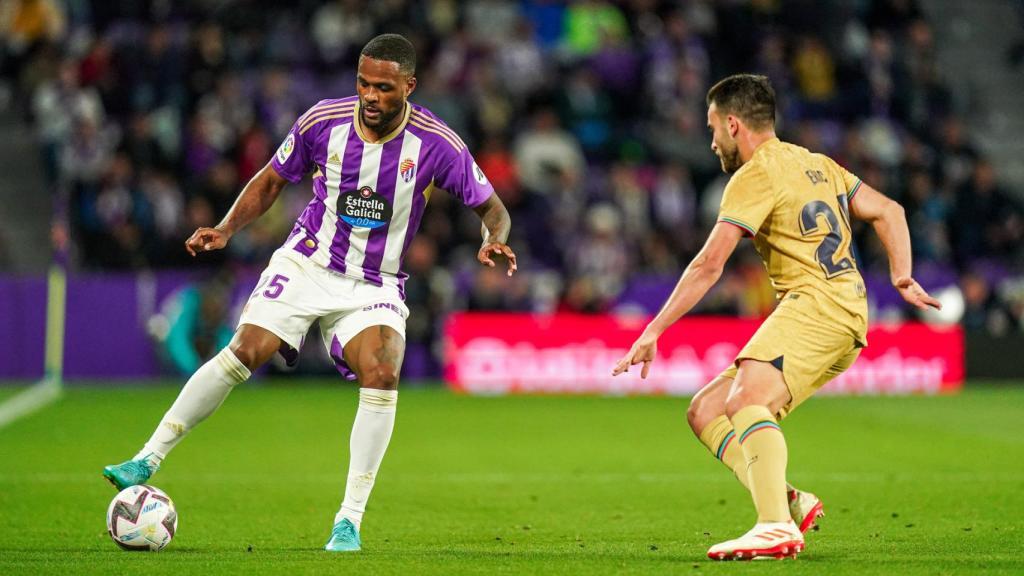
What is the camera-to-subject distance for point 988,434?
43.8 ft

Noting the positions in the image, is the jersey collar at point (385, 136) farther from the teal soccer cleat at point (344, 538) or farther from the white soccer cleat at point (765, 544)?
the white soccer cleat at point (765, 544)

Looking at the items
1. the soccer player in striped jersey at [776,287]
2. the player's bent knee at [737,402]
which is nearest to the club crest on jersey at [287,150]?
the soccer player in striped jersey at [776,287]

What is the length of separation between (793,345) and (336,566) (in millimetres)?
2114

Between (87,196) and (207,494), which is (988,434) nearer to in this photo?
(207,494)

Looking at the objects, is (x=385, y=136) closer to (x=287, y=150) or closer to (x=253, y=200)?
(x=287, y=150)

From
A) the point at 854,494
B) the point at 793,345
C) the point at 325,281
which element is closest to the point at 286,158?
the point at 325,281

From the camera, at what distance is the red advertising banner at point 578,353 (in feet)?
59.1

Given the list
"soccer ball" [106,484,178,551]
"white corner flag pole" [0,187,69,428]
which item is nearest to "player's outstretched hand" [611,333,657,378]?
"soccer ball" [106,484,178,551]

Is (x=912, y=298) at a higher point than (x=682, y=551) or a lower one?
higher

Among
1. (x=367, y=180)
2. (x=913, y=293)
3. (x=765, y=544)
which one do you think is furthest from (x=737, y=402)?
(x=367, y=180)

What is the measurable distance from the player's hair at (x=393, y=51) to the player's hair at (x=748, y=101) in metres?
1.43

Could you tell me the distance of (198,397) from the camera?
6.95 m

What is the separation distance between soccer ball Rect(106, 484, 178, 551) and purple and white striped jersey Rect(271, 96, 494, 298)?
1.36 meters

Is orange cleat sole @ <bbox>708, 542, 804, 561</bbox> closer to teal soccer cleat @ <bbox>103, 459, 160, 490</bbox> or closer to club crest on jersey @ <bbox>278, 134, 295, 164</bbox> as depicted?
teal soccer cleat @ <bbox>103, 459, 160, 490</bbox>
